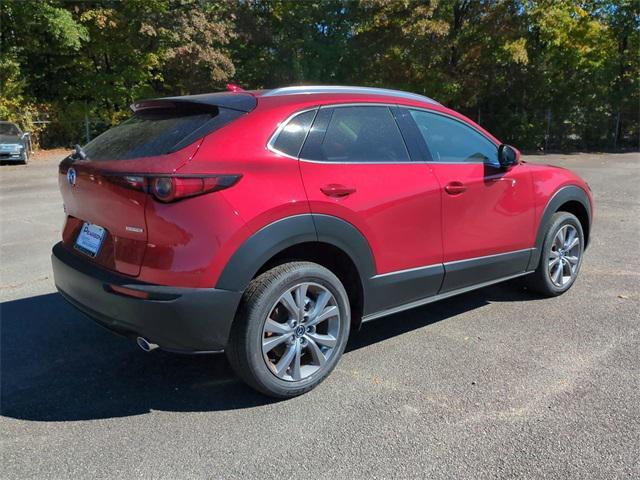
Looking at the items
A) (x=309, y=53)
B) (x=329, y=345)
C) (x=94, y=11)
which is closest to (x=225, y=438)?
(x=329, y=345)

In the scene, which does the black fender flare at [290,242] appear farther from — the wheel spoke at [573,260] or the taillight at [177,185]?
the wheel spoke at [573,260]

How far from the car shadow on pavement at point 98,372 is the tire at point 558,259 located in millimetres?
806

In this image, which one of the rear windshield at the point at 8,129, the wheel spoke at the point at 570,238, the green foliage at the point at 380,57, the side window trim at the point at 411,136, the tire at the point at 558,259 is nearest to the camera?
the side window trim at the point at 411,136

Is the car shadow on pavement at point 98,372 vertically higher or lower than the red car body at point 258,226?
lower

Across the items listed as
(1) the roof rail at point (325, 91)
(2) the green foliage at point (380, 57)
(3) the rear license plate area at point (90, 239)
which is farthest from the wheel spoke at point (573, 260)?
(2) the green foliage at point (380, 57)

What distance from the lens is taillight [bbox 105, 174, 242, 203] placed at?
2844 mm

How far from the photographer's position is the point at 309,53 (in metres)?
26.9

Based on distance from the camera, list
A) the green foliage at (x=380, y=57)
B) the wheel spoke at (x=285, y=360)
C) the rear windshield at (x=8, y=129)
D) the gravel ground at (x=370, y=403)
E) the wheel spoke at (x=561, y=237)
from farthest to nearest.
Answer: the green foliage at (x=380, y=57) < the rear windshield at (x=8, y=129) < the wheel spoke at (x=561, y=237) < the wheel spoke at (x=285, y=360) < the gravel ground at (x=370, y=403)

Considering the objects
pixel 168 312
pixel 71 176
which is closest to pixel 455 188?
pixel 168 312

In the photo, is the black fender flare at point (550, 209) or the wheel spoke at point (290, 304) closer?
the wheel spoke at point (290, 304)

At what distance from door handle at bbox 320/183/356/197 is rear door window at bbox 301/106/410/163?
172mm

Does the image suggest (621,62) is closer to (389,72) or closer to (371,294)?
(389,72)

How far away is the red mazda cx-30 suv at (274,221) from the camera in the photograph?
114 inches

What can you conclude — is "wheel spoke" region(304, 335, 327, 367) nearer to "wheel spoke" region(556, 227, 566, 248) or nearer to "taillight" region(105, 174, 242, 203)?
"taillight" region(105, 174, 242, 203)
